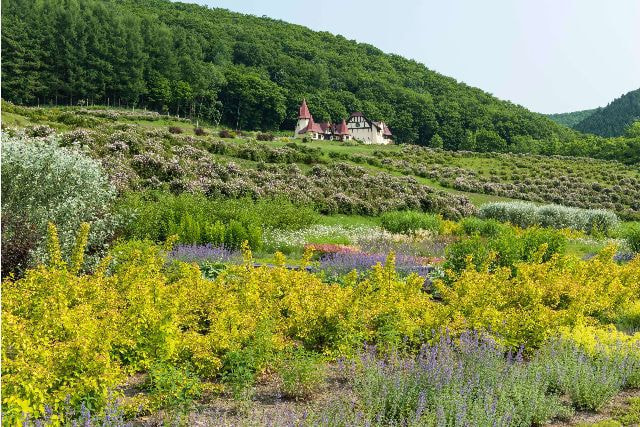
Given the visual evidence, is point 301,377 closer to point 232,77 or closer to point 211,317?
point 211,317

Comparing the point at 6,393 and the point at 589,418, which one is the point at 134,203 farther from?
the point at 589,418

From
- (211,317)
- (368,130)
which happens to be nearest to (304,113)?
(368,130)

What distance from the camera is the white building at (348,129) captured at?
8675 centimetres

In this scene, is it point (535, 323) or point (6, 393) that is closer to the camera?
point (6, 393)

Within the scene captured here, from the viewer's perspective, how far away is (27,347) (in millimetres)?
4238

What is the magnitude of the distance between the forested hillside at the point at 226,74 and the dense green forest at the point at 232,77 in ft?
0.67

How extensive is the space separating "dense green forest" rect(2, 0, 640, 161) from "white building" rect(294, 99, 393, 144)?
3465 millimetres

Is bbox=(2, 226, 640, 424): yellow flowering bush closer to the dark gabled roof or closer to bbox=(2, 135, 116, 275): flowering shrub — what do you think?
bbox=(2, 135, 116, 275): flowering shrub

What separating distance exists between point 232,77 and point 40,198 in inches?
3161

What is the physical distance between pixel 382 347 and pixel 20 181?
8.20 m

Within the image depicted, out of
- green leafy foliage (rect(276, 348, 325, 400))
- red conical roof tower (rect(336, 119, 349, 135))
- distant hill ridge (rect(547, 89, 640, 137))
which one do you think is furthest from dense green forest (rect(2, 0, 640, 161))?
green leafy foliage (rect(276, 348, 325, 400))

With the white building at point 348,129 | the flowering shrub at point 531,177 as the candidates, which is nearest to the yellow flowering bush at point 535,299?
the flowering shrub at point 531,177

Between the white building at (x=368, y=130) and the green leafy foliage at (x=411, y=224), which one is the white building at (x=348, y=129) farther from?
the green leafy foliage at (x=411, y=224)

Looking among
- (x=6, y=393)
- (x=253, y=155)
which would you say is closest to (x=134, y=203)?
(x=6, y=393)
